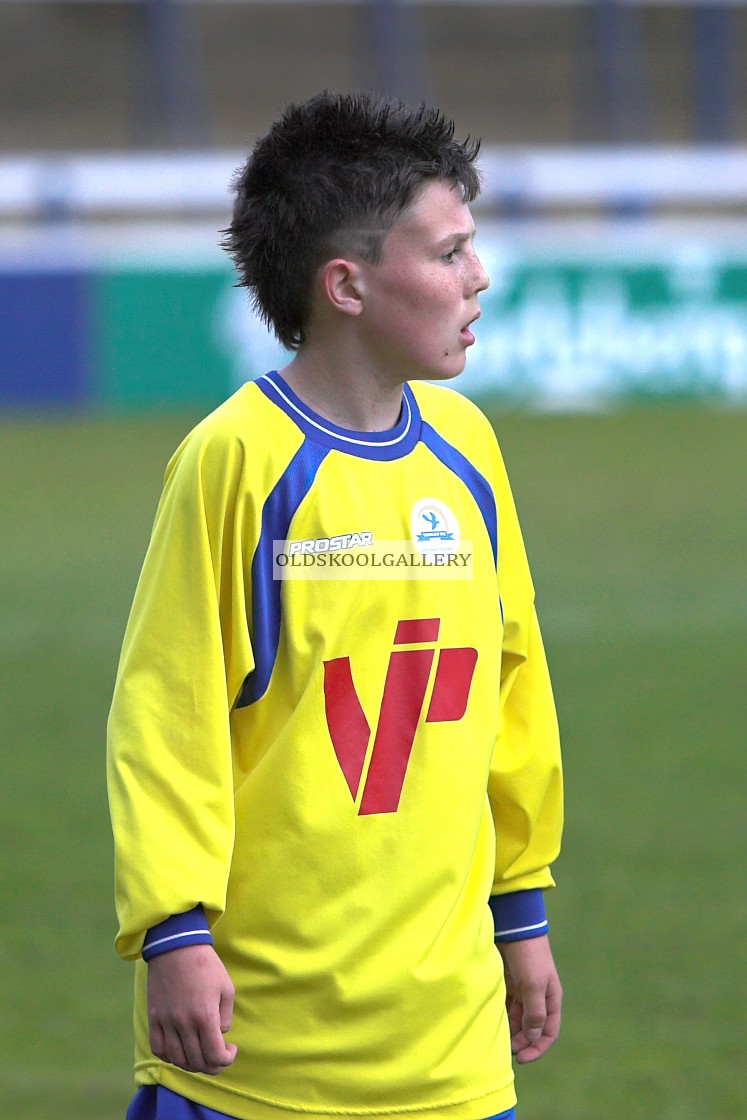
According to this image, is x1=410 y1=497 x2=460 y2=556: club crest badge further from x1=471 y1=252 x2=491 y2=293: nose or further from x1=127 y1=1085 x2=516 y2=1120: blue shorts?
x1=127 y1=1085 x2=516 y2=1120: blue shorts

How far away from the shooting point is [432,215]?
200 cm

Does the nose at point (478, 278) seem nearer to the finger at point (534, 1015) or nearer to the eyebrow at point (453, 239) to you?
the eyebrow at point (453, 239)

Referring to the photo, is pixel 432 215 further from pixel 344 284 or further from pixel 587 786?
pixel 587 786

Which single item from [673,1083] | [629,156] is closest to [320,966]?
[673,1083]

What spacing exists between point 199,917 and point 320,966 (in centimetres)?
16

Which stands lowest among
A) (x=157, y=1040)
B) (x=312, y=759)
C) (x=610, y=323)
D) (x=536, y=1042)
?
(x=536, y=1042)

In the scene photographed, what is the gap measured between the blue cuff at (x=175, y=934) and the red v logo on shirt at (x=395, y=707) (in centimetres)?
23

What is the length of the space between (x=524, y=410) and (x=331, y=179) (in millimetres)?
14928

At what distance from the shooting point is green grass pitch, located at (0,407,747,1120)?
3684 millimetres

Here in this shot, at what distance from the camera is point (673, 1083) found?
140 inches

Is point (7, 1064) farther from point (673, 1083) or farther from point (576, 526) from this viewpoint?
point (576, 526)

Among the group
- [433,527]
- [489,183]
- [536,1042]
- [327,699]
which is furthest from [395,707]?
[489,183]

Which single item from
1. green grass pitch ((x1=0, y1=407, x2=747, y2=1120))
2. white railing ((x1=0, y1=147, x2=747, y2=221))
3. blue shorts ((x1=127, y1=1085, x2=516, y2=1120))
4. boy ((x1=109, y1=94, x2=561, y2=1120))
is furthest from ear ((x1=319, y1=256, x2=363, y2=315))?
white railing ((x1=0, y1=147, x2=747, y2=221))

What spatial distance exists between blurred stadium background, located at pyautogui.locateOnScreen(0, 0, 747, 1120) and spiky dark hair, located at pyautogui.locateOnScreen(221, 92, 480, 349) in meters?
2.02
